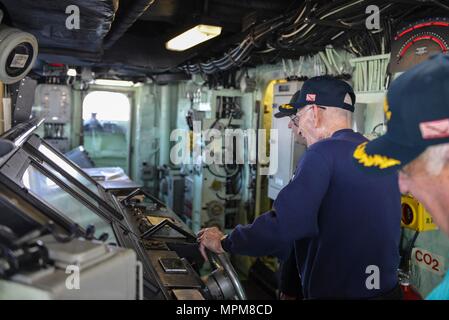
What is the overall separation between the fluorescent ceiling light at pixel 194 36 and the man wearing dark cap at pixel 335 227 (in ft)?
6.57

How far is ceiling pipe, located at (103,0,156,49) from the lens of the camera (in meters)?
2.47

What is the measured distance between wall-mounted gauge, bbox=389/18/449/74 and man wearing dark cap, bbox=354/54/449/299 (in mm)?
1785

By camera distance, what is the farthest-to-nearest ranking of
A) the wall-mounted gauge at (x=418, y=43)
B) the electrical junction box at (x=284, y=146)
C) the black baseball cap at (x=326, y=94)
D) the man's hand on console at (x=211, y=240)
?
the electrical junction box at (x=284, y=146)
the wall-mounted gauge at (x=418, y=43)
the black baseball cap at (x=326, y=94)
the man's hand on console at (x=211, y=240)

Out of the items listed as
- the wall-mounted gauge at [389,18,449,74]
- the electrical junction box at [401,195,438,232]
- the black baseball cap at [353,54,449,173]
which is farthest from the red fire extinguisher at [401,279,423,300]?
the black baseball cap at [353,54,449,173]

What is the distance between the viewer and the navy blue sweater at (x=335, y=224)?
1746 mm

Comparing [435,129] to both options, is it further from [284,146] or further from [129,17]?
[284,146]

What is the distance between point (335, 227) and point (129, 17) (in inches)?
74.6

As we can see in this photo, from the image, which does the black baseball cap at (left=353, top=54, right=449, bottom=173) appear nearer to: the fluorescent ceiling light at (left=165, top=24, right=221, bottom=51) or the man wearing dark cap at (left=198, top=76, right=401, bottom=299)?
the man wearing dark cap at (left=198, top=76, right=401, bottom=299)

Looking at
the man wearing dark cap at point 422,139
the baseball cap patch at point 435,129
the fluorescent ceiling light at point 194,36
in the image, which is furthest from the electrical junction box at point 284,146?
the baseball cap patch at point 435,129

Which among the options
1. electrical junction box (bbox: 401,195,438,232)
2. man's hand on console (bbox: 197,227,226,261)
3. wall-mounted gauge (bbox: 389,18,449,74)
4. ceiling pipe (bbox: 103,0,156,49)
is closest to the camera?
man's hand on console (bbox: 197,227,226,261)

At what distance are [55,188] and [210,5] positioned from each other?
2.11 metres

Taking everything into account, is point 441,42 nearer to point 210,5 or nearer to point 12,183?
point 210,5

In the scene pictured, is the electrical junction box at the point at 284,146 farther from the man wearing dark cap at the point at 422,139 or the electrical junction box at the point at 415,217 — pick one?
the man wearing dark cap at the point at 422,139

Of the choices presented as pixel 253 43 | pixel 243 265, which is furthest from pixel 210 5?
pixel 243 265
